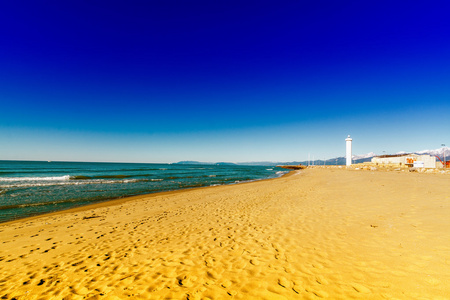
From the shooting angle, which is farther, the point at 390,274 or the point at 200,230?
the point at 200,230

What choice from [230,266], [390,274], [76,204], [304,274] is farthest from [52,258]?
[76,204]

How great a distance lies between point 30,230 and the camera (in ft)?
26.0

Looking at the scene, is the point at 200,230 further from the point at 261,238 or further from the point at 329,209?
the point at 329,209

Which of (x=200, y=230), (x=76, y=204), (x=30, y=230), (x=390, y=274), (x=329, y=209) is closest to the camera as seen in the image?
(x=390, y=274)

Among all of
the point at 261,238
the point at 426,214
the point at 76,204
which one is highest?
the point at 426,214

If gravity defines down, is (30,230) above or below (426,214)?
below

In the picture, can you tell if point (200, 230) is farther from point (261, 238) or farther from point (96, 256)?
point (96, 256)

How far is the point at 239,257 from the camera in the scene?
4.87 metres

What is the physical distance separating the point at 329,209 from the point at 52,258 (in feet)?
34.0

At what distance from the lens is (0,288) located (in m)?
3.93

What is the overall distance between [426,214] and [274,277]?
24.2 ft

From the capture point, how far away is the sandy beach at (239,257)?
3.60 metres

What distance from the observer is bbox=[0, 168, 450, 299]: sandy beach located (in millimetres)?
3598

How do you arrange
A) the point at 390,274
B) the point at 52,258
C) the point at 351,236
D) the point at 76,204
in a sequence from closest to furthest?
the point at 390,274
the point at 52,258
the point at 351,236
the point at 76,204
